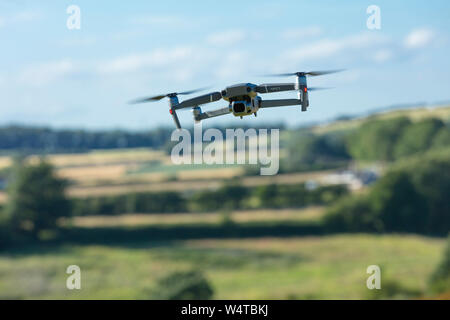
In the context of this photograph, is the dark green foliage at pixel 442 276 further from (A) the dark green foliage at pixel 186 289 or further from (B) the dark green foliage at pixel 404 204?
(A) the dark green foliage at pixel 186 289

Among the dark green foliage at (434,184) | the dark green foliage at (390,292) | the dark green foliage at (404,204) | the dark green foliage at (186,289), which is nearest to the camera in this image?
the dark green foliage at (186,289)

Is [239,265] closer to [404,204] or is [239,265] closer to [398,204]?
[398,204]

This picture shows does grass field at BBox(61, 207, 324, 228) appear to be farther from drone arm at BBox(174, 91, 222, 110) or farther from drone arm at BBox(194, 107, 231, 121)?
drone arm at BBox(174, 91, 222, 110)

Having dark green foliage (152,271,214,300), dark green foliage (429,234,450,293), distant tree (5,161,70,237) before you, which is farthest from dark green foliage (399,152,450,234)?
distant tree (5,161,70,237)

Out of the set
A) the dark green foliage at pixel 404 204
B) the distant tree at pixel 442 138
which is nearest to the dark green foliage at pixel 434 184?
the dark green foliage at pixel 404 204

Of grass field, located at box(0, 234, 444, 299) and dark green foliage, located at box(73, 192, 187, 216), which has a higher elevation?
dark green foliage, located at box(73, 192, 187, 216)

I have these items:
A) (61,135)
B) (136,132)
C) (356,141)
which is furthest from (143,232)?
(356,141)

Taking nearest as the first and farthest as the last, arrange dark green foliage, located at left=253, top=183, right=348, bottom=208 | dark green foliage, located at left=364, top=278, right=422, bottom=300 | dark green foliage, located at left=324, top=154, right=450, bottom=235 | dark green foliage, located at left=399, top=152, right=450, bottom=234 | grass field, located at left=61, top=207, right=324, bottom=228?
dark green foliage, located at left=364, top=278, right=422, bottom=300 → grass field, located at left=61, top=207, right=324, bottom=228 → dark green foliage, located at left=324, top=154, right=450, bottom=235 → dark green foliage, located at left=399, top=152, right=450, bottom=234 → dark green foliage, located at left=253, top=183, right=348, bottom=208

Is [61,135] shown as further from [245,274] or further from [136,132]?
[245,274]
